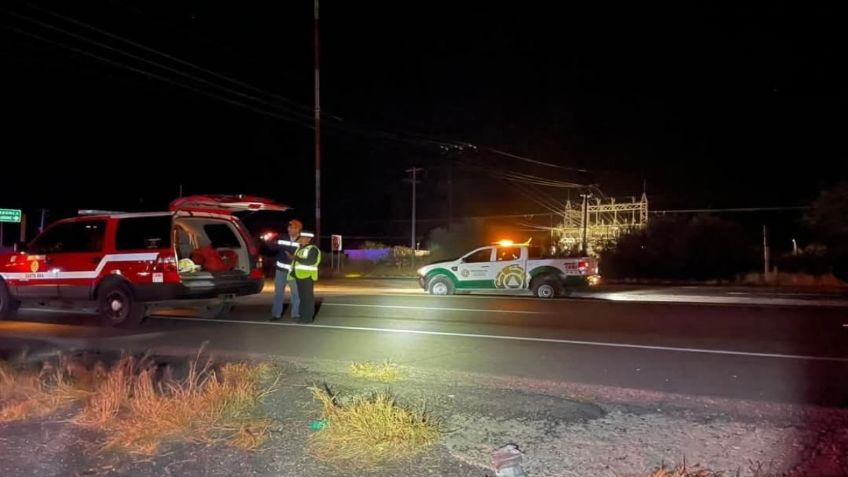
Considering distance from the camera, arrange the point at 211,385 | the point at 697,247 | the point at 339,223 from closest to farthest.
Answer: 1. the point at 211,385
2. the point at 697,247
3. the point at 339,223

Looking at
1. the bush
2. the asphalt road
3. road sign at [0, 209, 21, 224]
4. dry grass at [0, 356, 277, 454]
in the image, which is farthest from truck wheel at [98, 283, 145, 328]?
the bush

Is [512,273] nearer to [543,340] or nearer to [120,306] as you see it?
[543,340]

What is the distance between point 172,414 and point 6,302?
8.99m

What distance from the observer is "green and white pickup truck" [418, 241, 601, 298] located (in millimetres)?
18703

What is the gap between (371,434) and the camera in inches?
188

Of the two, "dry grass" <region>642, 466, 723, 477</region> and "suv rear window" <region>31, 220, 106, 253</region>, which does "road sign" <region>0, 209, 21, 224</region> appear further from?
"dry grass" <region>642, 466, 723, 477</region>

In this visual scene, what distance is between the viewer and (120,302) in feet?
37.7

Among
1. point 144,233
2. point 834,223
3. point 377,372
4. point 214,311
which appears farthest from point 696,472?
point 834,223

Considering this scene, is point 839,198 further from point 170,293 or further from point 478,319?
point 170,293

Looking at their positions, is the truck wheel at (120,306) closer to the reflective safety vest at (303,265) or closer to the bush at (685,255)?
the reflective safety vest at (303,265)

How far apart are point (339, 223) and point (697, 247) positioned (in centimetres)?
5630

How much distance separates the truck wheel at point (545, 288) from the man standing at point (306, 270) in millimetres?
8244

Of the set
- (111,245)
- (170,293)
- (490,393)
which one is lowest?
(490,393)

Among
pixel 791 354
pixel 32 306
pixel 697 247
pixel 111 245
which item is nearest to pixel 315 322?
pixel 111 245
